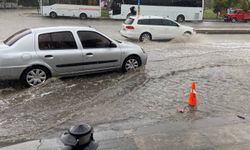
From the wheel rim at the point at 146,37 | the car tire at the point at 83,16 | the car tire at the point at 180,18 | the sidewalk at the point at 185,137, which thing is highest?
the car tire at the point at 83,16

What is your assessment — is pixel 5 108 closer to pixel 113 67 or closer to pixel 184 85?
pixel 113 67

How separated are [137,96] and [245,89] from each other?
286 cm

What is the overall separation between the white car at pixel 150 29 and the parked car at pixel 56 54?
10.0 metres

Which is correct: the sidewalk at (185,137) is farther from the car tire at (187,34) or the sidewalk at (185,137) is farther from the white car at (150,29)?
the car tire at (187,34)

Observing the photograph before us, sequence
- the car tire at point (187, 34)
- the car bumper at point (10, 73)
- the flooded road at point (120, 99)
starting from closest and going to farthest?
the flooded road at point (120, 99), the car bumper at point (10, 73), the car tire at point (187, 34)

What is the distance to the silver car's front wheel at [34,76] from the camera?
28.0 feet

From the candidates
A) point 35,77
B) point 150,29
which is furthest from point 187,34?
point 35,77

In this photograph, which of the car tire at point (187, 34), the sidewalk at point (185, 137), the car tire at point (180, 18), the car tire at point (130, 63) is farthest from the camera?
the car tire at point (180, 18)

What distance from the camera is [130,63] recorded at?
1026cm

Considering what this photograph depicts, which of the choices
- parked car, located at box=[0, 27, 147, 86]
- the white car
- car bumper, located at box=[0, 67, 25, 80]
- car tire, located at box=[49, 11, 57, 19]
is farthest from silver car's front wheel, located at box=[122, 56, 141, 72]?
car tire, located at box=[49, 11, 57, 19]

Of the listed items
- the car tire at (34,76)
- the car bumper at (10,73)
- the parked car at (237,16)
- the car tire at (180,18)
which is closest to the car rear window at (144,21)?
the car tire at (34,76)

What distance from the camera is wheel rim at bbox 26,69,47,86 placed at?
8.60 metres

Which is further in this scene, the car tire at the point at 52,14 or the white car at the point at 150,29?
the car tire at the point at 52,14

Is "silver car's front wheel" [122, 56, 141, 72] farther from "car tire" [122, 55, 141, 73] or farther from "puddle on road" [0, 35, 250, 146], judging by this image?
"puddle on road" [0, 35, 250, 146]
